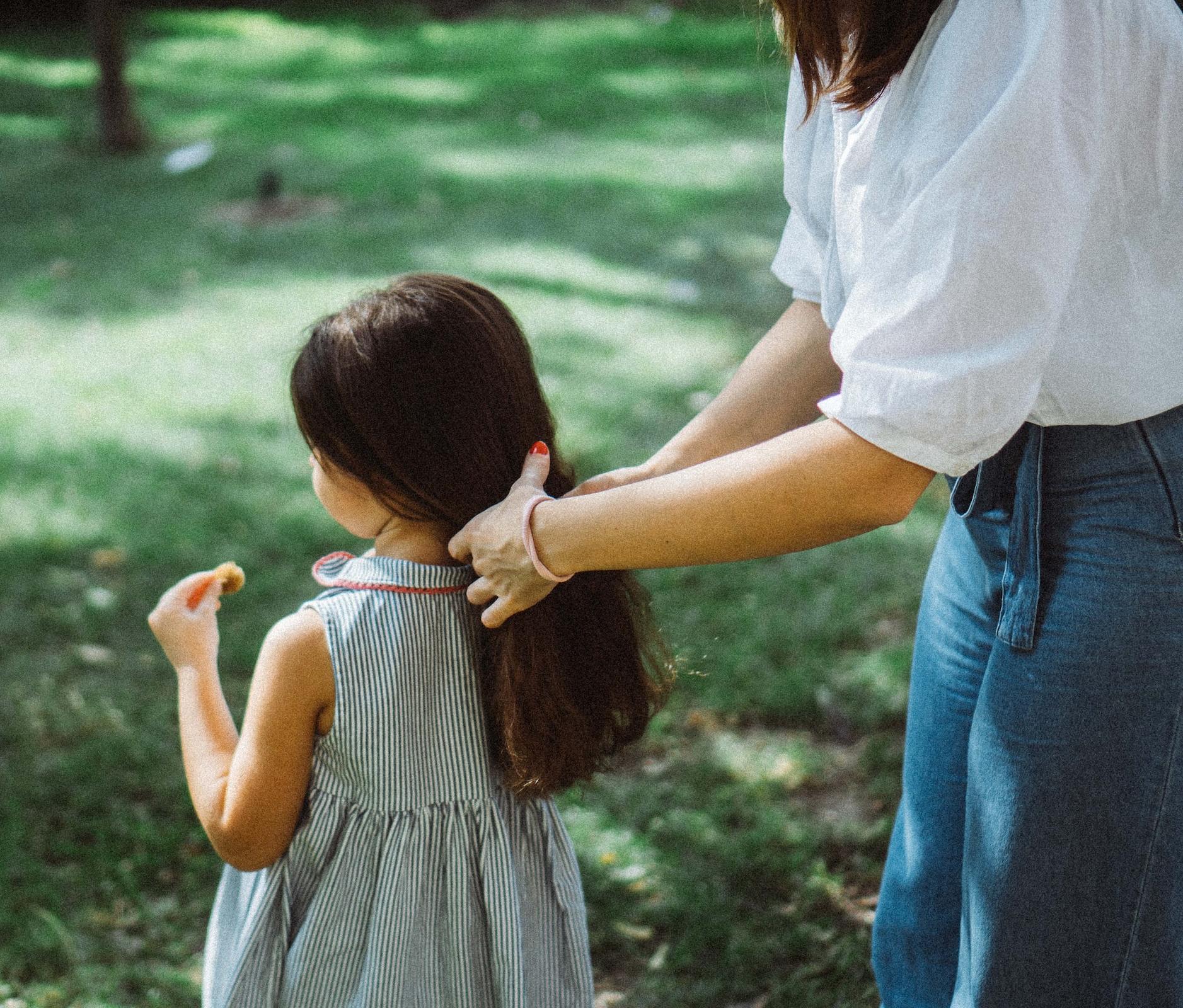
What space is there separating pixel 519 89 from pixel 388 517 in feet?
34.6

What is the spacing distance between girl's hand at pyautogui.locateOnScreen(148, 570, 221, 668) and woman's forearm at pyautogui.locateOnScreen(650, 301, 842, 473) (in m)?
0.68

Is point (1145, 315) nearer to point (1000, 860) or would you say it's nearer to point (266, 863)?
point (1000, 860)

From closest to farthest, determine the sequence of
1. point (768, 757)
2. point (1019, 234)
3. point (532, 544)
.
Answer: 1. point (1019, 234)
2. point (532, 544)
3. point (768, 757)

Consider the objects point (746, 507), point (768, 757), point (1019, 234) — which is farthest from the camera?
point (768, 757)

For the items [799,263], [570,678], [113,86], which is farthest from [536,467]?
[113,86]

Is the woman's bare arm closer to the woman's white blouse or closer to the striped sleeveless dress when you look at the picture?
the woman's white blouse

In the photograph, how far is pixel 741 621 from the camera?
3.78 meters

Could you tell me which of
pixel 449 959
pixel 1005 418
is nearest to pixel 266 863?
pixel 449 959

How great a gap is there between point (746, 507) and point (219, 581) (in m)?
0.92

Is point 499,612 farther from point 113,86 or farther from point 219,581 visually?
point 113,86

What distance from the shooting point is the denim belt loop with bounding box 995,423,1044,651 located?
141cm

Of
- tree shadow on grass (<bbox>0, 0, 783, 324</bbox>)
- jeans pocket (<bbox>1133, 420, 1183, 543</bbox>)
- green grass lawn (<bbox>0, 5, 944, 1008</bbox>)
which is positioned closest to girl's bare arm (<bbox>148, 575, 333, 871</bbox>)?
green grass lawn (<bbox>0, 5, 944, 1008</bbox>)

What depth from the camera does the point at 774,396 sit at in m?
1.83

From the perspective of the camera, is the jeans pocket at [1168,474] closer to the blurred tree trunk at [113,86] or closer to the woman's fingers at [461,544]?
the woman's fingers at [461,544]
